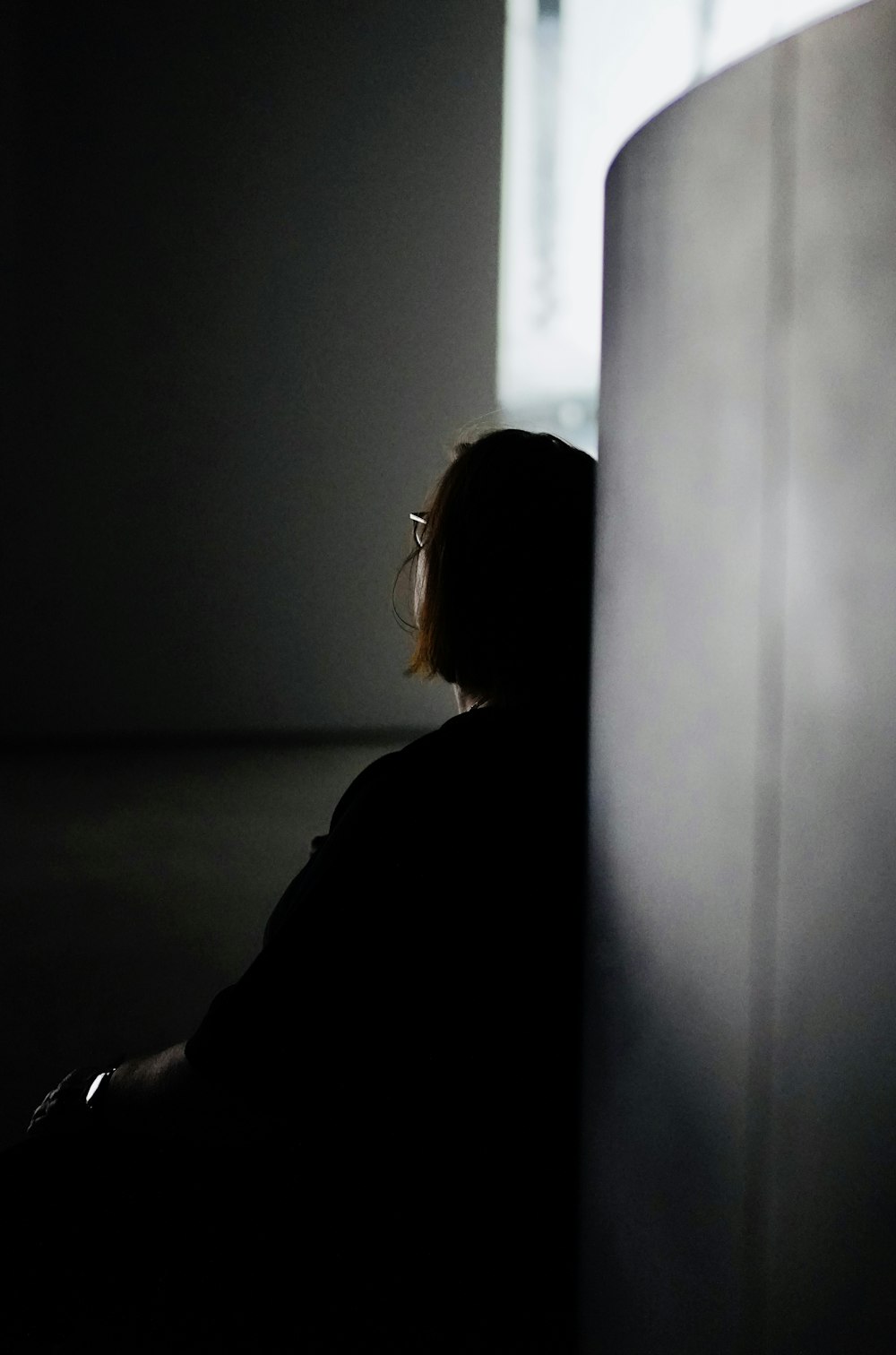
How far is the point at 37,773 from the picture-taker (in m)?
4.13

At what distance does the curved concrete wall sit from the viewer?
48 centimetres

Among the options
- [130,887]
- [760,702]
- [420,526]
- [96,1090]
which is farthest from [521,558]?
[130,887]

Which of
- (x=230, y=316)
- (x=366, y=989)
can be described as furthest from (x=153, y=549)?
(x=366, y=989)

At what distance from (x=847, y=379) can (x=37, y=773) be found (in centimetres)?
401

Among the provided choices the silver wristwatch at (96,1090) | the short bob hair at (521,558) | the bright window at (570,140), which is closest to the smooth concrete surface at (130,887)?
the silver wristwatch at (96,1090)

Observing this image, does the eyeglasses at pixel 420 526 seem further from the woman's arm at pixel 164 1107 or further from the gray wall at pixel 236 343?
the gray wall at pixel 236 343

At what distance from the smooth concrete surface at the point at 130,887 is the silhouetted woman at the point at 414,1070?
0.19 m

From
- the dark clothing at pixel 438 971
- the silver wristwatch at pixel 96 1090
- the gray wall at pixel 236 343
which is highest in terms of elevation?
the gray wall at pixel 236 343

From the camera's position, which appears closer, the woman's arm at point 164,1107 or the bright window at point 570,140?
the woman's arm at point 164,1107

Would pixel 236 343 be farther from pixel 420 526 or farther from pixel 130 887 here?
pixel 420 526

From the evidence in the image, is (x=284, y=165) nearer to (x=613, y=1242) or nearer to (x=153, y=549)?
(x=153, y=549)

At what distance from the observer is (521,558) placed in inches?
37.3

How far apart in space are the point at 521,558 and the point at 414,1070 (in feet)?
1.30

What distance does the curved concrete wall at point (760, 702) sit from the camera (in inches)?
19.0
